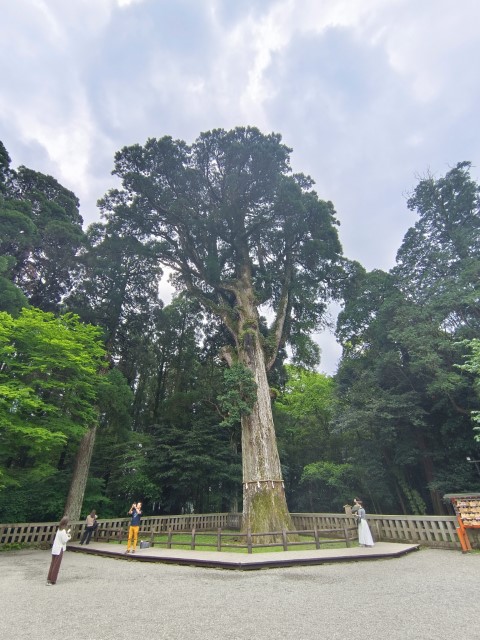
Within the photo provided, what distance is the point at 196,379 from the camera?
72.2 feet

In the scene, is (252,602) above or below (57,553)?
below

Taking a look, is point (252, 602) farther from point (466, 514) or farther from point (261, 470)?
point (261, 470)

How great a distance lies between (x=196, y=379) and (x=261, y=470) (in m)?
11.7

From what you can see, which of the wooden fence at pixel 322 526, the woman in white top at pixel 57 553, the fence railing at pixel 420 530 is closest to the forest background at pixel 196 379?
the wooden fence at pixel 322 526

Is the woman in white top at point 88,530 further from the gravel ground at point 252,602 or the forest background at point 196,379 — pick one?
the gravel ground at point 252,602

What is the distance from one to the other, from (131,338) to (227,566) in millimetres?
14299

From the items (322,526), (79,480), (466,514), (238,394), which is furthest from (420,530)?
(79,480)

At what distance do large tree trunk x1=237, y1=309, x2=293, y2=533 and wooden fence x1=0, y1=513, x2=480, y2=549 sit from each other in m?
1.34

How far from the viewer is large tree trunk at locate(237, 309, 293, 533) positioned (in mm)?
10188

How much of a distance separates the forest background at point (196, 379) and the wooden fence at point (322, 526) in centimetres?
159

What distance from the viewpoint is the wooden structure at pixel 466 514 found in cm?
781

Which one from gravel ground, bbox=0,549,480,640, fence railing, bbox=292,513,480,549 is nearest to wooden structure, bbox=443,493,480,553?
fence railing, bbox=292,513,480,549

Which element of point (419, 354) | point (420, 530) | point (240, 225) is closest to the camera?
point (420, 530)

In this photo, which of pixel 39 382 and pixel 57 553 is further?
pixel 39 382
